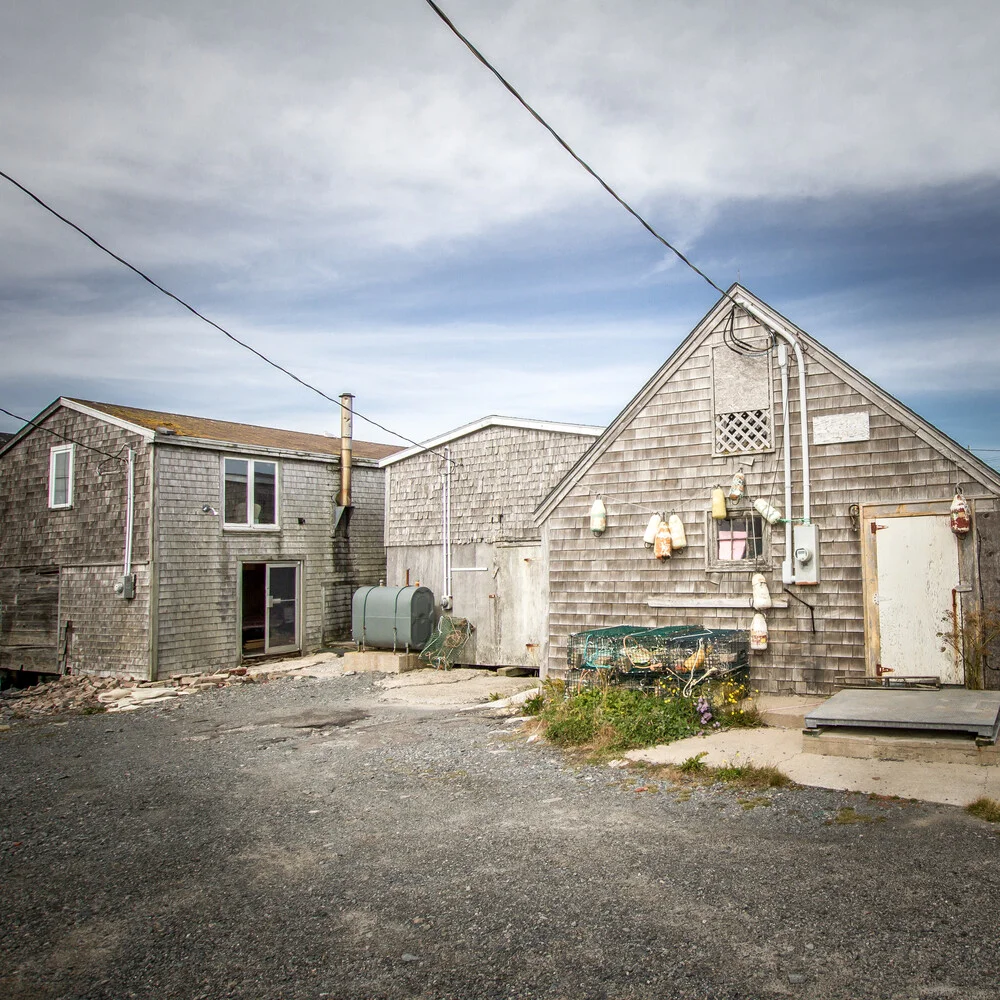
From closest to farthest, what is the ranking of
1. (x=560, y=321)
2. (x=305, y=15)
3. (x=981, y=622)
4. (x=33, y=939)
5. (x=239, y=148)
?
(x=33, y=939), (x=305, y=15), (x=981, y=622), (x=239, y=148), (x=560, y=321)

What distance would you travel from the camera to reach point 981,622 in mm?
9023

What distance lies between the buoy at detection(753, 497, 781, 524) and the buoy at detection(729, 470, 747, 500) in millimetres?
239

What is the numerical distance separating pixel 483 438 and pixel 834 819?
12.1m

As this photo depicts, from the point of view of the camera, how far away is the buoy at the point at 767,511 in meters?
10.3

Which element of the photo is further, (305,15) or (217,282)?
(217,282)

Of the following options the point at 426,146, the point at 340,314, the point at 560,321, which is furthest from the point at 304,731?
the point at 560,321

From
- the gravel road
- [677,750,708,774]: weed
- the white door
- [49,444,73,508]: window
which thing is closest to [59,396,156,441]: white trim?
[49,444,73,508]: window

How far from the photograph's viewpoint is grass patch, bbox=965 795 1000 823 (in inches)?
223

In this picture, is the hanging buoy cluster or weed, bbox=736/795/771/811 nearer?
weed, bbox=736/795/771/811

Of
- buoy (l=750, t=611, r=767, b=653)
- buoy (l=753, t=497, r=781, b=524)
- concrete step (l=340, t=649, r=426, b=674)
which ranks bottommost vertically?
concrete step (l=340, t=649, r=426, b=674)

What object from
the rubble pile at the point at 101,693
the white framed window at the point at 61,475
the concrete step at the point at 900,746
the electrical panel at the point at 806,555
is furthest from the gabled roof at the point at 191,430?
the concrete step at the point at 900,746

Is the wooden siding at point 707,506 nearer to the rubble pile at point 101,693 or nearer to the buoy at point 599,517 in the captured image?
the buoy at point 599,517

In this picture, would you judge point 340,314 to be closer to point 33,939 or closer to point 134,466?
point 134,466

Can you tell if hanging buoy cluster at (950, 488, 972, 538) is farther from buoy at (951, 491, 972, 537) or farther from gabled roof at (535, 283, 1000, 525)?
gabled roof at (535, 283, 1000, 525)
